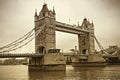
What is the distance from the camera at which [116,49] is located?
55.2m

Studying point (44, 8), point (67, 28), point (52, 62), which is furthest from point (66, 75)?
point (67, 28)

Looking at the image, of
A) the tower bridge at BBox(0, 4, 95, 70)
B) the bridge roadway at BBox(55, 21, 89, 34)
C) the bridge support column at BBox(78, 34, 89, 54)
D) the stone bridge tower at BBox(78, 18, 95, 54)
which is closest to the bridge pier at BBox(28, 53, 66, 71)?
the tower bridge at BBox(0, 4, 95, 70)

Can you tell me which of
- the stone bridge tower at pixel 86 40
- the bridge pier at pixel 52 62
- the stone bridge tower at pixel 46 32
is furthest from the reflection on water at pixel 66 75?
the stone bridge tower at pixel 86 40

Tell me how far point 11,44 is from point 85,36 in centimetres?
1981

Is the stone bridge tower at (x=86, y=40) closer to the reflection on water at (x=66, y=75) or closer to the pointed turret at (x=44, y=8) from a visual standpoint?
the pointed turret at (x=44, y=8)

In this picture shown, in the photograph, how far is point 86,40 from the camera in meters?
40.7

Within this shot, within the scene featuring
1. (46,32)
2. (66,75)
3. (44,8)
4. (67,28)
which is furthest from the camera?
(67,28)

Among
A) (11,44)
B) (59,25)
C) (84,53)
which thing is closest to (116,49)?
(84,53)

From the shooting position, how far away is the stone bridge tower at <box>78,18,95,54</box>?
1596 inches

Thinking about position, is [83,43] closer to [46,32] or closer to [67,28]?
[67,28]

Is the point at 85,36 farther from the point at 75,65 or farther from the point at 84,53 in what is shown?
the point at 75,65

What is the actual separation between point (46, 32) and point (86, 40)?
1469 centimetres

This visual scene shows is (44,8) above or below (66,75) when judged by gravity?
above

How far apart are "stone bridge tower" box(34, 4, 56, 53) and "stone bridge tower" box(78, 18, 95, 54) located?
12701mm
